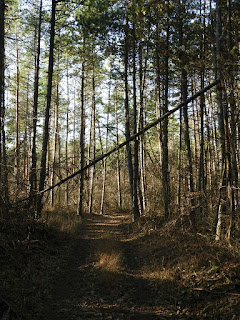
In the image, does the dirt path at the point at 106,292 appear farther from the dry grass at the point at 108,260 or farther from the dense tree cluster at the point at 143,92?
the dense tree cluster at the point at 143,92

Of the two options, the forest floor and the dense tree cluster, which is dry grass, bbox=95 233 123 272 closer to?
the forest floor

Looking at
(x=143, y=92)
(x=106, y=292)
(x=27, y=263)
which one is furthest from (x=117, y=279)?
(x=143, y=92)

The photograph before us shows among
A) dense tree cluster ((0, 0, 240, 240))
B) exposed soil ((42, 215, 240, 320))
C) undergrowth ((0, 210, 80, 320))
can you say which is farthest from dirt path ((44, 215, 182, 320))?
dense tree cluster ((0, 0, 240, 240))

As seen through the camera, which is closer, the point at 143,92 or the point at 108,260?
the point at 108,260

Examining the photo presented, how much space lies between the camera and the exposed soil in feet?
13.9

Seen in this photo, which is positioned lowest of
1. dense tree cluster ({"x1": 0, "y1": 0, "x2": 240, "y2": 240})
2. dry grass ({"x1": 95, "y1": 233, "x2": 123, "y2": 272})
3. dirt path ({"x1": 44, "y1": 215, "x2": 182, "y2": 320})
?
dirt path ({"x1": 44, "y1": 215, "x2": 182, "y2": 320})

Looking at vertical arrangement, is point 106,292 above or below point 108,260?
below

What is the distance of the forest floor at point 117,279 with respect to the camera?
4223 millimetres

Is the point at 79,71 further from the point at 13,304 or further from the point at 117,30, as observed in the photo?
the point at 13,304

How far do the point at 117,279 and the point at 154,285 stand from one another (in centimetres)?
83

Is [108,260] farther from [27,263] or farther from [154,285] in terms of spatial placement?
[27,263]

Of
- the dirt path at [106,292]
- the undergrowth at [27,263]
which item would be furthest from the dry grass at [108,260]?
the undergrowth at [27,263]

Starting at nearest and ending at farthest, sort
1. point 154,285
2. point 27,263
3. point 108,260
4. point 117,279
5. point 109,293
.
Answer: point 109,293 < point 154,285 < point 117,279 < point 27,263 < point 108,260

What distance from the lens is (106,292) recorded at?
16.8 feet
